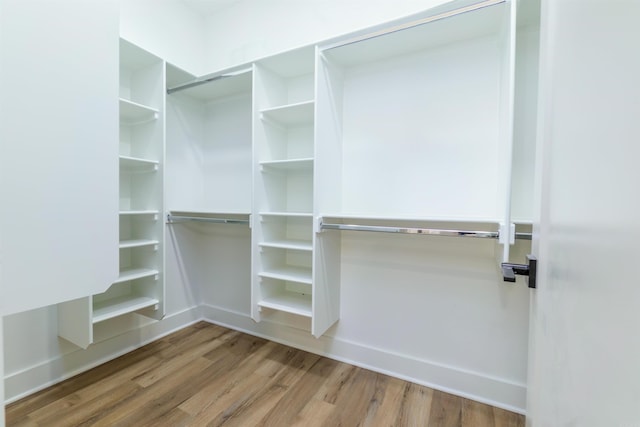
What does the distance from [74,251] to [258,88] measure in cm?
153

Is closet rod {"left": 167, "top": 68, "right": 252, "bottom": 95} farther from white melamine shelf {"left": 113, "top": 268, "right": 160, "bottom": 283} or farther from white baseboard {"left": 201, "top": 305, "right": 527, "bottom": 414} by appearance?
white baseboard {"left": 201, "top": 305, "right": 527, "bottom": 414}

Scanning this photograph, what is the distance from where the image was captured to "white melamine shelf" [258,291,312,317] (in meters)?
1.81

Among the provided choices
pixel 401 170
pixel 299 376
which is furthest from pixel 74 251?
pixel 401 170

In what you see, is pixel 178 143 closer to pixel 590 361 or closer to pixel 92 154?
pixel 92 154

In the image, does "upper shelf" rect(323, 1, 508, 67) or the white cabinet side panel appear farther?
"upper shelf" rect(323, 1, 508, 67)

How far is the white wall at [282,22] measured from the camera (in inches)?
73.9

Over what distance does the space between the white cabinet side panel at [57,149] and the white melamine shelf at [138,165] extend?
842 millimetres

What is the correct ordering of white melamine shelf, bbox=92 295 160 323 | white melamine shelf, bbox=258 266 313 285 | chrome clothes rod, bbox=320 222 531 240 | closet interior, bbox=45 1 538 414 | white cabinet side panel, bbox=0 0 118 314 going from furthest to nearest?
white melamine shelf, bbox=258 266 313 285 → white melamine shelf, bbox=92 295 160 323 → closet interior, bbox=45 1 538 414 → chrome clothes rod, bbox=320 222 531 240 → white cabinet side panel, bbox=0 0 118 314

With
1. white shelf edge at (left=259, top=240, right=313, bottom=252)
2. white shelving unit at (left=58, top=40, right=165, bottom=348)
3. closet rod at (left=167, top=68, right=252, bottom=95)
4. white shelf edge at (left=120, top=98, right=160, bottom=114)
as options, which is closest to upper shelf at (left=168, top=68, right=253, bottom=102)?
closet rod at (left=167, top=68, right=252, bottom=95)

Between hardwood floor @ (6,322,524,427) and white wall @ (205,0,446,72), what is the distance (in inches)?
93.6

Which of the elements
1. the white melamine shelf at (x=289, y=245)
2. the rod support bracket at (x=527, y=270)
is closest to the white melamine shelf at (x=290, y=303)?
the white melamine shelf at (x=289, y=245)

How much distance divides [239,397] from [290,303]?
0.64 m

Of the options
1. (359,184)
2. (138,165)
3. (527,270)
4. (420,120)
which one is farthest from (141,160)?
(527,270)

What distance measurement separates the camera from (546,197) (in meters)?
0.66
